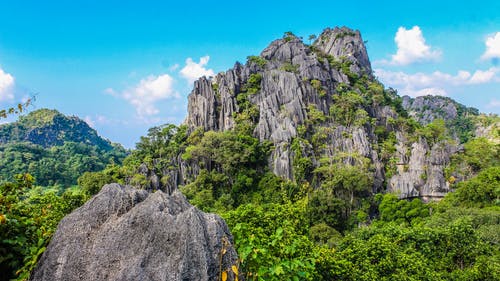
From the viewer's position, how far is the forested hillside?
1371 centimetres

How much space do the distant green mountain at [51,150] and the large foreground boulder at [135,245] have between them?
29.1m

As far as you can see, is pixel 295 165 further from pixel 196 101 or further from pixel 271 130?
pixel 196 101

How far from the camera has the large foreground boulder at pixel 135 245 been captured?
317 centimetres

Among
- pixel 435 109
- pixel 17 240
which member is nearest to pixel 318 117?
pixel 17 240

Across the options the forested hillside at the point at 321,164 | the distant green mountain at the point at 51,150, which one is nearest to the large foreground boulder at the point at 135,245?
the forested hillside at the point at 321,164

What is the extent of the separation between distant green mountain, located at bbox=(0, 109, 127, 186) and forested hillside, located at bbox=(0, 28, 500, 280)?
11.3 m

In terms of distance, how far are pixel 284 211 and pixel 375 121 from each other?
26.5m

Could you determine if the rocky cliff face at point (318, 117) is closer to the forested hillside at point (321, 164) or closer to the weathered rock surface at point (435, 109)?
the forested hillside at point (321, 164)

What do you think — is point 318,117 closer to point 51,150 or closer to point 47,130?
point 51,150

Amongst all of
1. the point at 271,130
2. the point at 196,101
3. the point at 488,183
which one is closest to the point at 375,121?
the point at 271,130

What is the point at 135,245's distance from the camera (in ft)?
11.3

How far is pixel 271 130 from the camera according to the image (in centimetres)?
3116

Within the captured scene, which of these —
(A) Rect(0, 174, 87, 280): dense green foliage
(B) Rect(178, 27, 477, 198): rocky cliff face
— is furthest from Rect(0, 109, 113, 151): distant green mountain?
(A) Rect(0, 174, 87, 280): dense green foliage

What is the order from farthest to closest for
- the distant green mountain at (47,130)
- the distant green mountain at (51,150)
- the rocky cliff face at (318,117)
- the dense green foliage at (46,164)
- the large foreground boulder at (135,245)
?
1. the distant green mountain at (47,130)
2. the distant green mountain at (51,150)
3. the dense green foliage at (46,164)
4. the rocky cliff face at (318,117)
5. the large foreground boulder at (135,245)
